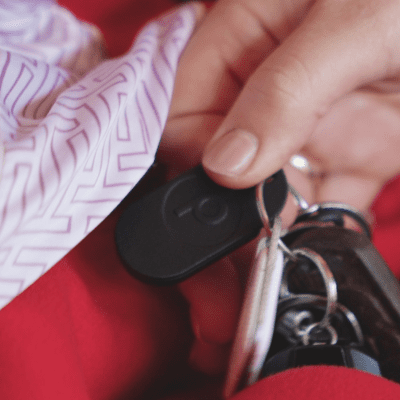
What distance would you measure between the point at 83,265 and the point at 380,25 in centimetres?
48

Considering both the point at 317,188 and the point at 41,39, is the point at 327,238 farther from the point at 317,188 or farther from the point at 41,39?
the point at 41,39

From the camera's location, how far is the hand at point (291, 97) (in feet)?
1.39

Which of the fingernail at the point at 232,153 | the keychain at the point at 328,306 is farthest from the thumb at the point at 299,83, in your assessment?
the keychain at the point at 328,306

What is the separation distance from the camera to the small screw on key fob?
0.38 metres

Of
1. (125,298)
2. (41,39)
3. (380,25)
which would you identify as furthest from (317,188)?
(41,39)

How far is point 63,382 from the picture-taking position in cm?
33

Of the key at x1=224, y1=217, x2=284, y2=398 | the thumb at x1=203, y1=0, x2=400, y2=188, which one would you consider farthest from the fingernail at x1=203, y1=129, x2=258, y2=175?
the key at x1=224, y1=217, x2=284, y2=398

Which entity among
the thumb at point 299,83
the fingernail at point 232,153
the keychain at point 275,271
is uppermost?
the thumb at point 299,83

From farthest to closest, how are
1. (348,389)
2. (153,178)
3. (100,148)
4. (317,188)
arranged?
(317,188) → (153,178) → (100,148) → (348,389)

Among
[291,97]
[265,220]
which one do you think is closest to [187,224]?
[265,220]

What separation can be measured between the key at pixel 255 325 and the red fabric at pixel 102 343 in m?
0.04

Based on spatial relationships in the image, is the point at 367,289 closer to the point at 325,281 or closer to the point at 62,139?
the point at 325,281

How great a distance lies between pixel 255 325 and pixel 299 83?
27 cm

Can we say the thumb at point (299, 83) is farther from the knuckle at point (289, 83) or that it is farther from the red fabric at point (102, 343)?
the red fabric at point (102, 343)
